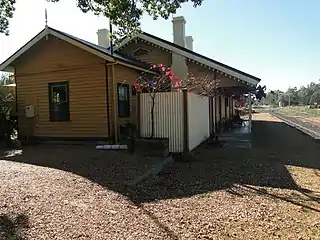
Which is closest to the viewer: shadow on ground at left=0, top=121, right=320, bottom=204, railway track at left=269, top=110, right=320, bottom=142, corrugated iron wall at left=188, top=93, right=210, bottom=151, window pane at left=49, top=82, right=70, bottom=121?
shadow on ground at left=0, top=121, right=320, bottom=204

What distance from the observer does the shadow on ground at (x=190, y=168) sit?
694 centimetres

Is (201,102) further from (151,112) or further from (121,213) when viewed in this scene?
(121,213)

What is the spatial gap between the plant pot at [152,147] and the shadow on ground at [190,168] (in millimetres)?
441

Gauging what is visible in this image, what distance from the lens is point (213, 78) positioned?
1638 cm

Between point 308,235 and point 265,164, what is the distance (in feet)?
17.2

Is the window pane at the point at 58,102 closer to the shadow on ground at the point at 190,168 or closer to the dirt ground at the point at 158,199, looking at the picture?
the shadow on ground at the point at 190,168

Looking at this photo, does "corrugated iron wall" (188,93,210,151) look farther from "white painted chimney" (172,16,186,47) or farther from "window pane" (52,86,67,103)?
"white painted chimney" (172,16,186,47)

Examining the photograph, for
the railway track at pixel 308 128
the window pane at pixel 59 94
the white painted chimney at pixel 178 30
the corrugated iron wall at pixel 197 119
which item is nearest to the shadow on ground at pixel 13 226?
the corrugated iron wall at pixel 197 119

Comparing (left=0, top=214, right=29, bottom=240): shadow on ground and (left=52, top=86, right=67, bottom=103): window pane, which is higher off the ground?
(left=52, top=86, right=67, bottom=103): window pane

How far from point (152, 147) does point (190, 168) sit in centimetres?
145

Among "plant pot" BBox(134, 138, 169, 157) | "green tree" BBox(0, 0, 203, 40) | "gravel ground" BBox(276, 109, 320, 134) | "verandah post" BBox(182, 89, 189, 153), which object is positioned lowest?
"gravel ground" BBox(276, 109, 320, 134)

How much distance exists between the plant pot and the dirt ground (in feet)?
1.68

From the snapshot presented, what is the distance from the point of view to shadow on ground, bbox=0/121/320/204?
694 cm

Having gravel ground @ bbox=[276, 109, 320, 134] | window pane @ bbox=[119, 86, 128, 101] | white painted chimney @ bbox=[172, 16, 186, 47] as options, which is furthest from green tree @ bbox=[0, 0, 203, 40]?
gravel ground @ bbox=[276, 109, 320, 134]
